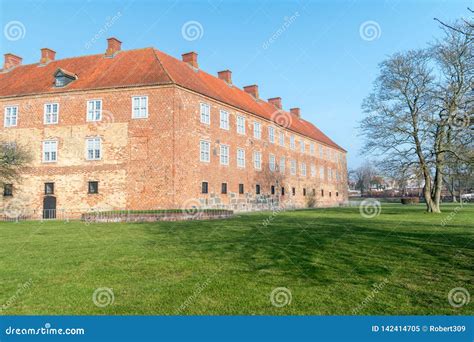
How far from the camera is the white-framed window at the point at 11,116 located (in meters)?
28.8

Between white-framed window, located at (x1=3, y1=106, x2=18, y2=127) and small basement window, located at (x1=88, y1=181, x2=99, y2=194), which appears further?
white-framed window, located at (x1=3, y1=106, x2=18, y2=127)

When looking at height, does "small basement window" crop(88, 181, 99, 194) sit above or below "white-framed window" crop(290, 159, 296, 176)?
below

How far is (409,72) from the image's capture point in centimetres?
2752

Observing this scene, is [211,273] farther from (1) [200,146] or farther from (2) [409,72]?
(2) [409,72]

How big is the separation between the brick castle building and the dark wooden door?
82mm

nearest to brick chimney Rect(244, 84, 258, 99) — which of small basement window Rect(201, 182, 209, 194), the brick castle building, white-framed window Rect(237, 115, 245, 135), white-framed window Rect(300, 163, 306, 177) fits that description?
white-framed window Rect(300, 163, 306, 177)

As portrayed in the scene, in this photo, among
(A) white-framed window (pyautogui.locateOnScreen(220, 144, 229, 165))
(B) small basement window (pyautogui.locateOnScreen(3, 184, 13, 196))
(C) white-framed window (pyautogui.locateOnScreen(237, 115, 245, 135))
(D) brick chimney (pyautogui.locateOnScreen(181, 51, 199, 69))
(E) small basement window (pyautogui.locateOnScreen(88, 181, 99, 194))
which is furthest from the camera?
(D) brick chimney (pyautogui.locateOnScreen(181, 51, 199, 69))

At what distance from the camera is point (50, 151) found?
90.7 ft

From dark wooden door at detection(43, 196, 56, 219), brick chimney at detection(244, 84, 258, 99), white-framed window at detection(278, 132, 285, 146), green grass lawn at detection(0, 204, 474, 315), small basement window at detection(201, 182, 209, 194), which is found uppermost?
brick chimney at detection(244, 84, 258, 99)

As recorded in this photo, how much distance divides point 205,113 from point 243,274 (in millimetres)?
22388

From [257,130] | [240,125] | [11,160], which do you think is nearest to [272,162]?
[257,130]

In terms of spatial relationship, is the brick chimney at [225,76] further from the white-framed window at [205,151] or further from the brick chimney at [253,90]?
the white-framed window at [205,151]

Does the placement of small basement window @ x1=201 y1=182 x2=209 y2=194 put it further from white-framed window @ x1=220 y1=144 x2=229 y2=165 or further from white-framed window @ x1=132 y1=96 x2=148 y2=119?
white-framed window @ x1=132 y1=96 x2=148 y2=119

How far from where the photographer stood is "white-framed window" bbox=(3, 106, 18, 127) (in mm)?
28798
